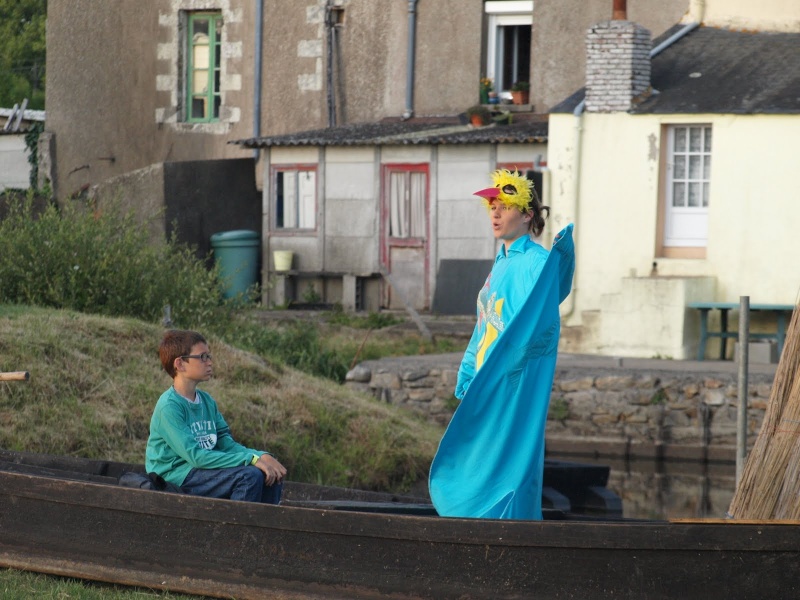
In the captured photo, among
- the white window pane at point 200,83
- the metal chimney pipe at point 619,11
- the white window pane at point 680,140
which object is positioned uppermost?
the metal chimney pipe at point 619,11

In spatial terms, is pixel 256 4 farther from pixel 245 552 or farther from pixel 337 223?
pixel 245 552

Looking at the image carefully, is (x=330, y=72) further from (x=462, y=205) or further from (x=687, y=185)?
(x=687, y=185)

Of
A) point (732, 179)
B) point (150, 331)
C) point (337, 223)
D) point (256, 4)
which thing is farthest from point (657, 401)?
point (256, 4)

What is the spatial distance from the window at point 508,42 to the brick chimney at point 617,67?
205 inches

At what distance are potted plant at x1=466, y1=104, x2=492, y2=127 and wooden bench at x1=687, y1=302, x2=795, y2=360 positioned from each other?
6173 millimetres

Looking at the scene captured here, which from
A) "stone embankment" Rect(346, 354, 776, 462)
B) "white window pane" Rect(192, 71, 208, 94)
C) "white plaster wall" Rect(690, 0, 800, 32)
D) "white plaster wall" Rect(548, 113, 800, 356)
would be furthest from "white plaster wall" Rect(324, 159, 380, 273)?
"stone embankment" Rect(346, 354, 776, 462)

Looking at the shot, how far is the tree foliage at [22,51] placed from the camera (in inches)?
1495

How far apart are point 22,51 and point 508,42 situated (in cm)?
1997

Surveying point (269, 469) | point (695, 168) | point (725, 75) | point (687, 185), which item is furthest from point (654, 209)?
point (269, 469)

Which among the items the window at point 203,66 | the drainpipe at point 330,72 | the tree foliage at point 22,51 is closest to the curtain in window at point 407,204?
the drainpipe at point 330,72

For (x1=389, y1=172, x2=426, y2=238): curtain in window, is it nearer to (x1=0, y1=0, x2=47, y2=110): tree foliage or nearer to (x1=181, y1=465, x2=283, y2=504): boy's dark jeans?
(x1=181, y1=465, x2=283, y2=504): boy's dark jeans

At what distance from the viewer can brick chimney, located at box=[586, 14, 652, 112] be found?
18.1 meters

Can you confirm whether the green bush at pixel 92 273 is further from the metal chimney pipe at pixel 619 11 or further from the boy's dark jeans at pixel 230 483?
the boy's dark jeans at pixel 230 483

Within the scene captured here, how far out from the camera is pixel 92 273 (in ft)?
48.5
